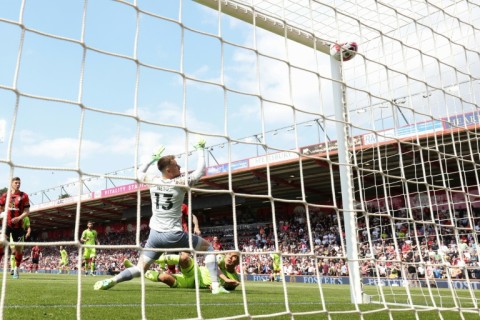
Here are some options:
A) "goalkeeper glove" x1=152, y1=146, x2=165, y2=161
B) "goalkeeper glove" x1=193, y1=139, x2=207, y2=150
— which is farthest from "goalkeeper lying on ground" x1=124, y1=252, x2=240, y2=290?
"goalkeeper glove" x1=193, y1=139, x2=207, y2=150

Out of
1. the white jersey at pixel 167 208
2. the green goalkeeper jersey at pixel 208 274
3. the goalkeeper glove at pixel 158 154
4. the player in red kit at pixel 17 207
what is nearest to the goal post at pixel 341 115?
the goalkeeper glove at pixel 158 154

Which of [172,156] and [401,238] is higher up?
[172,156]

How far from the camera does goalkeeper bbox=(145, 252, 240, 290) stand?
21.5ft

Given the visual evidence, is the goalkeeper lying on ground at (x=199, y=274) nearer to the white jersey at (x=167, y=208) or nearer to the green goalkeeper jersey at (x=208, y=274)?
the green goalkeeper jersey at (x=208, y=274)

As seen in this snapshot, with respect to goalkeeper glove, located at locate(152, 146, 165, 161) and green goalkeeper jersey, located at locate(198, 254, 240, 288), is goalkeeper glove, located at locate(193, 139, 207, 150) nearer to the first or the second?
goalkeeper glove, located at locate(152, 146, 165, 161)

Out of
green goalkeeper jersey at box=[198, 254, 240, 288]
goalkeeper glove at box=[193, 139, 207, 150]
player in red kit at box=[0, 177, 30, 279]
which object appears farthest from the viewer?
green goalkeeper jersey at box=[198, 254, 240, 288]

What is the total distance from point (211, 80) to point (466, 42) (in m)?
3.43

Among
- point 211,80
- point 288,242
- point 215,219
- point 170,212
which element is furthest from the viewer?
point 215,219

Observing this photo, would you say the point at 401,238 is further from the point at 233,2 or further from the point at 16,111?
the point at 16,111

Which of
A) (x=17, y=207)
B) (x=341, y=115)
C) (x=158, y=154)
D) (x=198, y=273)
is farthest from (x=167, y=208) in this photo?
(x=17, y=207)

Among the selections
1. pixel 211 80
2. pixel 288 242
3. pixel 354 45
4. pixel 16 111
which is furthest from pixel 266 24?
pixel 288 242

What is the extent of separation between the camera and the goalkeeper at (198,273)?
6.54 m

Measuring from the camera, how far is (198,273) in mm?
6527

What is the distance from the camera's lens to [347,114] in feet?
16.1
